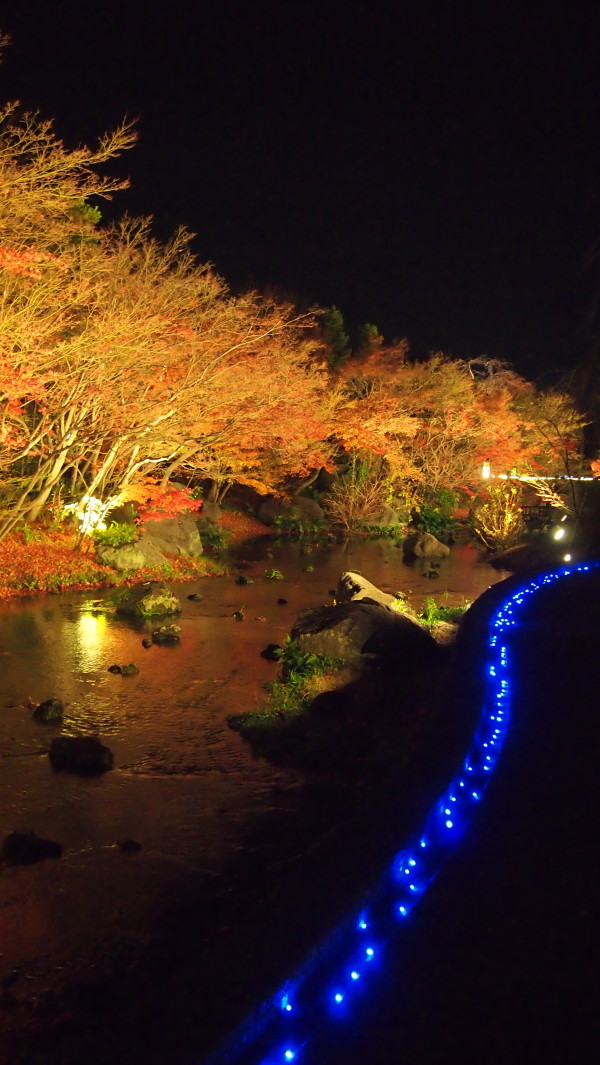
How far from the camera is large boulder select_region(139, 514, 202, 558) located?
16.7m

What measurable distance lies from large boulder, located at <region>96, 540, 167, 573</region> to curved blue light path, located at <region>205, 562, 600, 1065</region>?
36.5ft

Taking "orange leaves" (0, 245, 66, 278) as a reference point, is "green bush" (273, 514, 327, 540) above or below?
below

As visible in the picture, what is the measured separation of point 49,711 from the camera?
273 inches

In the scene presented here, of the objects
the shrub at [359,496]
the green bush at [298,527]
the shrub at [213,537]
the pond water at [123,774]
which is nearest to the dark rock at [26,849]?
the pond water at [123,774]

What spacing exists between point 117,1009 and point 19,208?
1021 cm

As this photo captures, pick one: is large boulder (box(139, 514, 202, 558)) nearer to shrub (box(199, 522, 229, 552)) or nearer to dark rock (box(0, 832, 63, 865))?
shrub (box(199, 522, 229, 552))

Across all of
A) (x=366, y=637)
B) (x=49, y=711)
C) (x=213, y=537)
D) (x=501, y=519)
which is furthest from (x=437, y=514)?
(x=49, y=711)

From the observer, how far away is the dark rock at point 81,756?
19.1 ft

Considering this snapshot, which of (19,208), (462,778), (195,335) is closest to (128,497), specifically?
(195,335)

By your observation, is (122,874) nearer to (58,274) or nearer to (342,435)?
(58,274)

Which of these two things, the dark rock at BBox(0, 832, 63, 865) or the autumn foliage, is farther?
the autumn foliage

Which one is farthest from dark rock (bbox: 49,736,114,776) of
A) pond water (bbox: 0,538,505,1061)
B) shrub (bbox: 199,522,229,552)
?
shrub (bbox: 199,522,229,552)

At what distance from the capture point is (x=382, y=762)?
5855 mm

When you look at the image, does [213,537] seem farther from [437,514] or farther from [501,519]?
[437,514]
